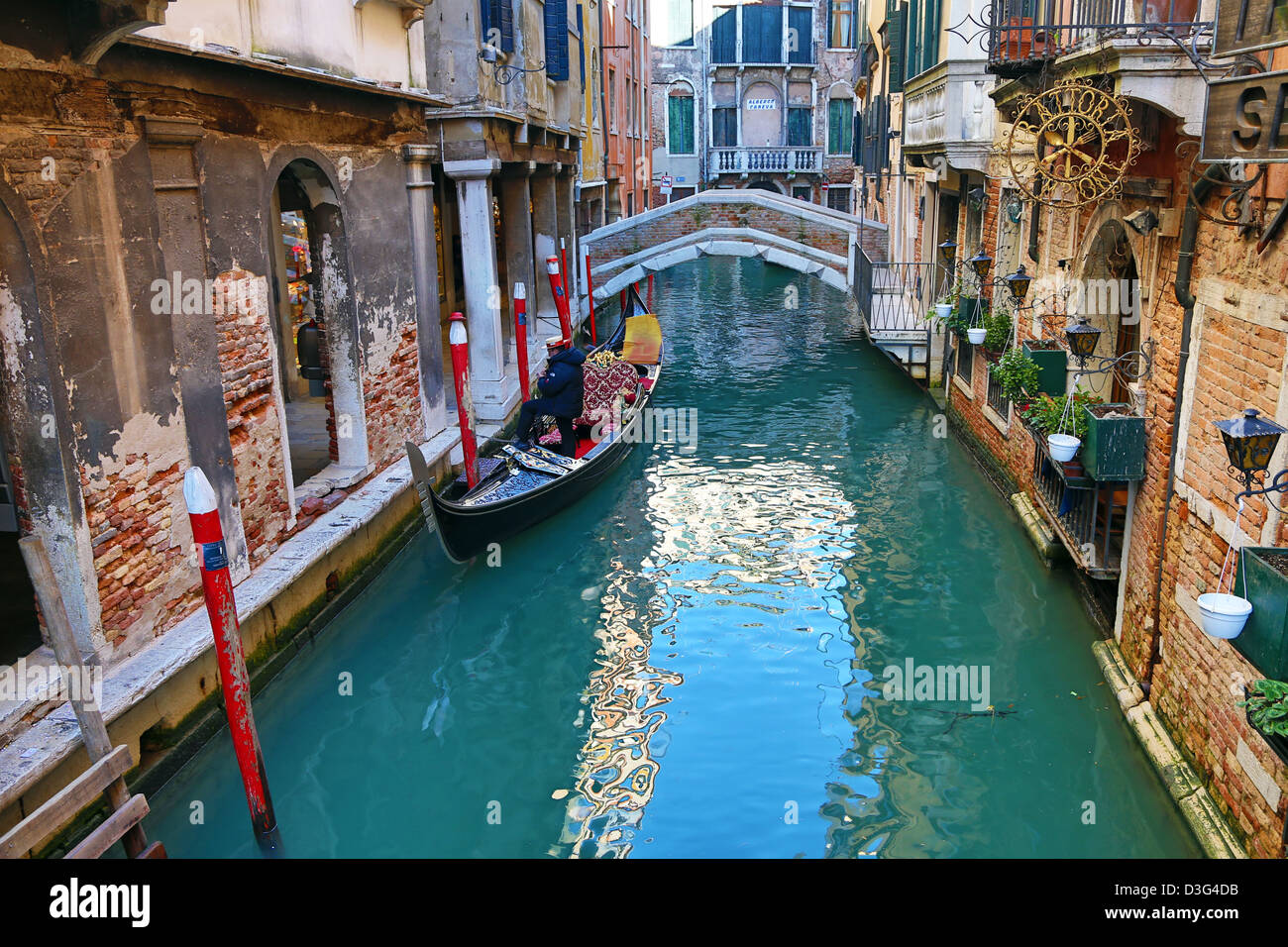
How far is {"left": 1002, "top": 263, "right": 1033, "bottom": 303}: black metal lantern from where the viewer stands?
7102 millimetres

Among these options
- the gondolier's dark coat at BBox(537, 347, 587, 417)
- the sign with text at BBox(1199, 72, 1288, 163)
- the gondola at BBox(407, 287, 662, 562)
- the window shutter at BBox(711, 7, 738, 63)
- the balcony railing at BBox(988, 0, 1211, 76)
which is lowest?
the gondola at BBox(407, 287, 662, 562)

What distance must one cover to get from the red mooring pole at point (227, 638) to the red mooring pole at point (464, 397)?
352 centimetres

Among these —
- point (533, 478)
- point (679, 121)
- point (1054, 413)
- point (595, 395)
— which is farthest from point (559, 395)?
point (679, 121)

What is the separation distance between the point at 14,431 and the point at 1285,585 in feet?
13.8

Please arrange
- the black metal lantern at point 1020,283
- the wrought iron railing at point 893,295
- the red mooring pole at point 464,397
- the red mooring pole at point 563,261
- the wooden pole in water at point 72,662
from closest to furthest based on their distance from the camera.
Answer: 1. the wooden pole in water at point 72,662
2. the black metal lantern at point 1020,283
3. the red mooring pole at point 464,397
4. the wrought iron railing at point 893,295
5. the red mooring pole at point 563,261

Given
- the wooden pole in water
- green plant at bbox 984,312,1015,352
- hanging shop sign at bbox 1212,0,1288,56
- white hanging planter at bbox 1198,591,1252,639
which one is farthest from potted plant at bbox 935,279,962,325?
the wooden pole in water

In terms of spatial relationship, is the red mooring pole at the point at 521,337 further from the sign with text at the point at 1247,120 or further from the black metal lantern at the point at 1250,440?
the black metal lantern at the point at 1250,440

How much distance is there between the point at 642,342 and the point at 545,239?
7.31 feet

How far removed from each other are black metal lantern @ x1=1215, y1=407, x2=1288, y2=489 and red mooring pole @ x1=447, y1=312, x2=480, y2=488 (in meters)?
5.09

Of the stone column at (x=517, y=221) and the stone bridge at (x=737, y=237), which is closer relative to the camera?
the stone column at (x=517, y=221)

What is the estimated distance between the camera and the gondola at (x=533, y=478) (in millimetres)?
6555

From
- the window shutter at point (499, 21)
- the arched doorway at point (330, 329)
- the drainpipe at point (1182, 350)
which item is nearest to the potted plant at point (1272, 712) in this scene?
the drainpipe at point (1182, 350)

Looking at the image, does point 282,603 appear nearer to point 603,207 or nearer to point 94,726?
point 94,726

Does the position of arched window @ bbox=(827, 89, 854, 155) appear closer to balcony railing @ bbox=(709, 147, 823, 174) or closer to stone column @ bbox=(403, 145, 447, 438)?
balcony railing @ bbox=(709, 147, 823, 174)
